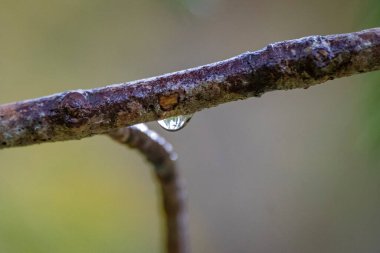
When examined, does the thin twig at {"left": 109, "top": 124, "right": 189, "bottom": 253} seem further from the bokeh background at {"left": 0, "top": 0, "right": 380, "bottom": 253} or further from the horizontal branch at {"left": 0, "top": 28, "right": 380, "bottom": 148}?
the bokeh background at {"left": 0, "top": 0, "right": 380, "bottom": 253}

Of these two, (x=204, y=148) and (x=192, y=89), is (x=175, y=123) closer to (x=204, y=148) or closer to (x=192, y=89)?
(x=192, y=89)

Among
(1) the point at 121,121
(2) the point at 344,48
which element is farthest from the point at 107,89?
(2) the point at 344,48

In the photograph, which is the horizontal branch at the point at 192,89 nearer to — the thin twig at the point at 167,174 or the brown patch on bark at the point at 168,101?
the brown patch on bark at the point at 168,101

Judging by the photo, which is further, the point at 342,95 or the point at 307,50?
the point at 342,95

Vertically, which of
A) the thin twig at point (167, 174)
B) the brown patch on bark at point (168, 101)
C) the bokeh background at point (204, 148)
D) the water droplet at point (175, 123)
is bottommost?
the brown patch on bark at point (168, 101)

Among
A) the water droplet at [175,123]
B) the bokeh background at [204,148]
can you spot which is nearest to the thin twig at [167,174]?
the water droplet at [175,123]

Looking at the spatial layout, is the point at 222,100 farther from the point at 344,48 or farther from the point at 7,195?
the point at 7,195

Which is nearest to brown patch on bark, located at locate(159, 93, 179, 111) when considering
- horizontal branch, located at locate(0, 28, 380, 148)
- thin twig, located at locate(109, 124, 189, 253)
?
horizontal branch, located at locate(0, 28, 380, 148)
